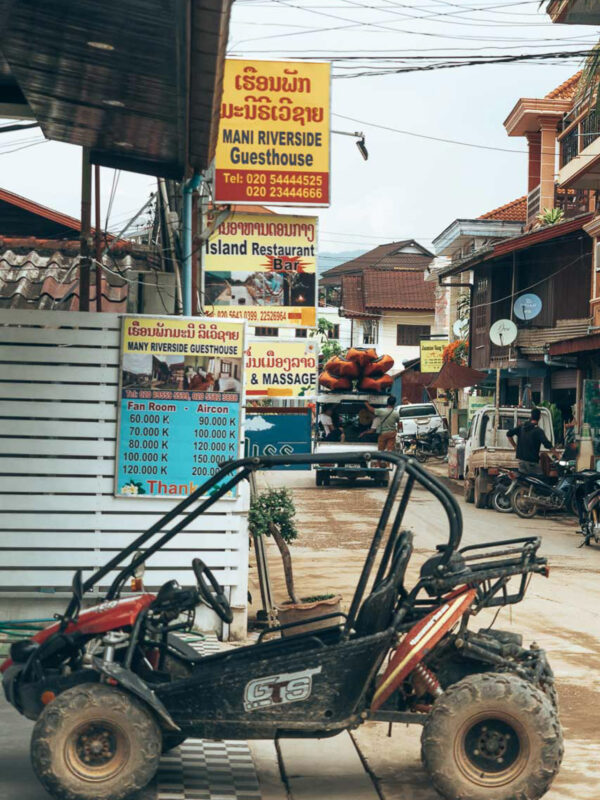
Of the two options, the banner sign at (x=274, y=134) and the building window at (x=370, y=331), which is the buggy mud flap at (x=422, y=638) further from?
the building window at (x=370, y=331)

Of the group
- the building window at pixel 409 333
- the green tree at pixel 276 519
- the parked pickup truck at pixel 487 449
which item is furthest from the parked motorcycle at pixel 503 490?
the building window at pixel 409 333

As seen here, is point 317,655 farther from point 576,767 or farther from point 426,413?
point 426,413

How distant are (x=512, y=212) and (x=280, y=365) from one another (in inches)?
1409

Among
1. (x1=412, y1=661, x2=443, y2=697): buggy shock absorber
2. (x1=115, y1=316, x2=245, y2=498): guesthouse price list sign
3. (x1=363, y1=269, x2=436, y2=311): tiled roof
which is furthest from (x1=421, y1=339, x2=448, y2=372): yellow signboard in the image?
(x1=412, y1=661, x2=443, y2=697): buggy shock absorber

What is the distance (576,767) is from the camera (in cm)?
632

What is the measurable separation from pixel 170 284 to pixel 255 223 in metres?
1.21

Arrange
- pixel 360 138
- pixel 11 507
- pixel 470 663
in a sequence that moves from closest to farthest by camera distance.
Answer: pixel 470 663 → pixel 11 507 → pixel 360 138

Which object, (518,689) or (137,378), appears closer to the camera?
(518,689)

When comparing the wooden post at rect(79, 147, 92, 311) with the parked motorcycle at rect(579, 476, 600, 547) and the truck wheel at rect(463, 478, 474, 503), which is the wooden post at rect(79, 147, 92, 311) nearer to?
the parked motorcycle at rect(579, 476, 600, 547)

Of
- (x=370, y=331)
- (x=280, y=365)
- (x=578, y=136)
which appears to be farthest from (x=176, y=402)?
(x=370, y=331)

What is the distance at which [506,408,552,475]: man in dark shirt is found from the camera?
20.8m

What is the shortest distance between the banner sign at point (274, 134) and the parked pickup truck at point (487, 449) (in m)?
11.1

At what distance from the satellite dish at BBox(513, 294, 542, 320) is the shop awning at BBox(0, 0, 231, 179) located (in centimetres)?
2389

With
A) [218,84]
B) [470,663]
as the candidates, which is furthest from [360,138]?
[470,663]
